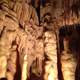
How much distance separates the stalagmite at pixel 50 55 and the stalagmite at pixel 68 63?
0.36 meters

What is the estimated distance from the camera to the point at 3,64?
6.36 meters

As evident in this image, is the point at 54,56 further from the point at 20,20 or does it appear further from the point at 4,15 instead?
the point at 4,15

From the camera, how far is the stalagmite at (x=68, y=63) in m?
7.92

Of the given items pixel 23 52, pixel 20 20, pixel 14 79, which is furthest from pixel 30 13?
pixel 14 79

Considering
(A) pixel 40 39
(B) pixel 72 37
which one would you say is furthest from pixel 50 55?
(B) pixel 72 37

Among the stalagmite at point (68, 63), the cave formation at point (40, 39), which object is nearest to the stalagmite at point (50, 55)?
the cave formation at point (40, 39)

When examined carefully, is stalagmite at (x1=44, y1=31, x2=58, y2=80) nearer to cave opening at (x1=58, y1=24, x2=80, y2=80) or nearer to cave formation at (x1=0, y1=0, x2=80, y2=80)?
cave formation at (x1=0, y1=0, x2=80, y2=80)

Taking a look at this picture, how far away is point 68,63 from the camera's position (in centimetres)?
808

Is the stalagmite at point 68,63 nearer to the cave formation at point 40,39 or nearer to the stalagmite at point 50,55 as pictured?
the cave formation at point 40,39

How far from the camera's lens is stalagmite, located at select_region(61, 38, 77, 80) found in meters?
7.92

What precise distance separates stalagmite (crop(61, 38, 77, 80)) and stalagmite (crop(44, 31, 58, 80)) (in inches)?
14.4

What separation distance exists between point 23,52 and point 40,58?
745 millimetres

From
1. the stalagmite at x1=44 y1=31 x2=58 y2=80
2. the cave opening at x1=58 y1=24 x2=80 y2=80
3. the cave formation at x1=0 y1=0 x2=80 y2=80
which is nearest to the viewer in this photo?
the cave formation at x1=0 y1=0 x2=80 y2=80

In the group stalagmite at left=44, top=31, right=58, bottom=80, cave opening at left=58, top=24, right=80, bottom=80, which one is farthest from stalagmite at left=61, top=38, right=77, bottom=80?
stalagmite at left=44, top=31, right=58, bottom=80
